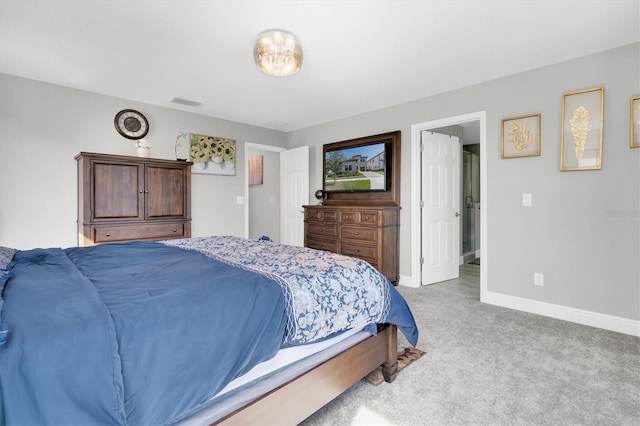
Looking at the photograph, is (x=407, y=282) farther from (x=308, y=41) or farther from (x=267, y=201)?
(x=267, y=201)

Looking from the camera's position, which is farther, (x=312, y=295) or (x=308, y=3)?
(x=308, y=3)

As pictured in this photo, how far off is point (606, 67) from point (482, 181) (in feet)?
4.57

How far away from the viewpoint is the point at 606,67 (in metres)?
2.74

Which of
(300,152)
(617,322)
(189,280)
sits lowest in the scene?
(617,322)

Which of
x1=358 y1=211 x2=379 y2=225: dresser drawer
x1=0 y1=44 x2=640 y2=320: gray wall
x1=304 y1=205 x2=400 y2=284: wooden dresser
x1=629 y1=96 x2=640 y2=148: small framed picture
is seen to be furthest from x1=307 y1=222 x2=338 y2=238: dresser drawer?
x1=629 y1=96 x2=640 y2=148: small framed picture

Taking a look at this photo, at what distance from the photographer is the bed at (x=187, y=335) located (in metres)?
0.81

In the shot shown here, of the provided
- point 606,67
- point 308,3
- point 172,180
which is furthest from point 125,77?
point 606,67

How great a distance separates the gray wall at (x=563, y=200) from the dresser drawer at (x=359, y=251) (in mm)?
1327

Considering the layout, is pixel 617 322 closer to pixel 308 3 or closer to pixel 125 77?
pixel 308 3

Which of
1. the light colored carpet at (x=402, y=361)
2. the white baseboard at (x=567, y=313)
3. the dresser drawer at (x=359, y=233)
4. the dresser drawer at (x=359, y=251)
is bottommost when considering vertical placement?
the light colored carpet at (x=402, y=361)

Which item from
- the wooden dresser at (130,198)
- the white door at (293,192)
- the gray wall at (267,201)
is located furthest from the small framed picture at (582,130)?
the gray wall at (267,201)

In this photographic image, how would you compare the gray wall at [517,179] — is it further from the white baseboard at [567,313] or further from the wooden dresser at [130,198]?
the wooden dresser at [130,198]

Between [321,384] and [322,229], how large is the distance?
3151 mm

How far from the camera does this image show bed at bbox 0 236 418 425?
2.67 ft
